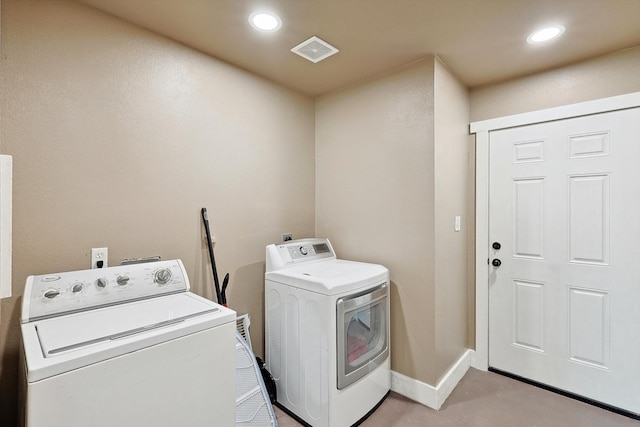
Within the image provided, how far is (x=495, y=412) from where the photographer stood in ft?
6.76

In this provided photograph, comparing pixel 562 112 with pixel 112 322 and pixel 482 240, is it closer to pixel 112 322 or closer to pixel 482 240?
pixel 482 240

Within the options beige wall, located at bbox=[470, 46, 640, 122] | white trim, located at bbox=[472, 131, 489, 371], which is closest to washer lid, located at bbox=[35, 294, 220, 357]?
white trim, located at bbox=[472, 131, 489, 371]

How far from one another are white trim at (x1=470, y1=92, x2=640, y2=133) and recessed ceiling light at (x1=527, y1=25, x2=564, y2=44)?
589 millimetres

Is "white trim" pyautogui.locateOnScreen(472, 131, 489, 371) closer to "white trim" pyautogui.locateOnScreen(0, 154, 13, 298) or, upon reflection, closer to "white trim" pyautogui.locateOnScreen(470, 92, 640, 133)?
"white trim" pyautogui.locateOnScreen(470, 92, 640, 133)

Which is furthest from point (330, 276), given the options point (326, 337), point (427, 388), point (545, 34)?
point (545, 34)

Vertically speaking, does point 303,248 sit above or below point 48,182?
below

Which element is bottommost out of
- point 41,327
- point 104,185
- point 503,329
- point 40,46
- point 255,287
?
point 503,329

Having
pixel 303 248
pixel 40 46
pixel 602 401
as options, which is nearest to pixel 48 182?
pixel 40 46

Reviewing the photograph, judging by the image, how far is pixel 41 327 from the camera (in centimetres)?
117

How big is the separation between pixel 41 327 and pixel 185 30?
5.64 ft

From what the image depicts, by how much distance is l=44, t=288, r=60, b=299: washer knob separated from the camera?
131 cm

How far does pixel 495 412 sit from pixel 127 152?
2.91 meters

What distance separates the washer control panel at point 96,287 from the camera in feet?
4.22

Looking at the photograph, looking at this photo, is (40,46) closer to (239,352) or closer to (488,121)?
(239,352)
